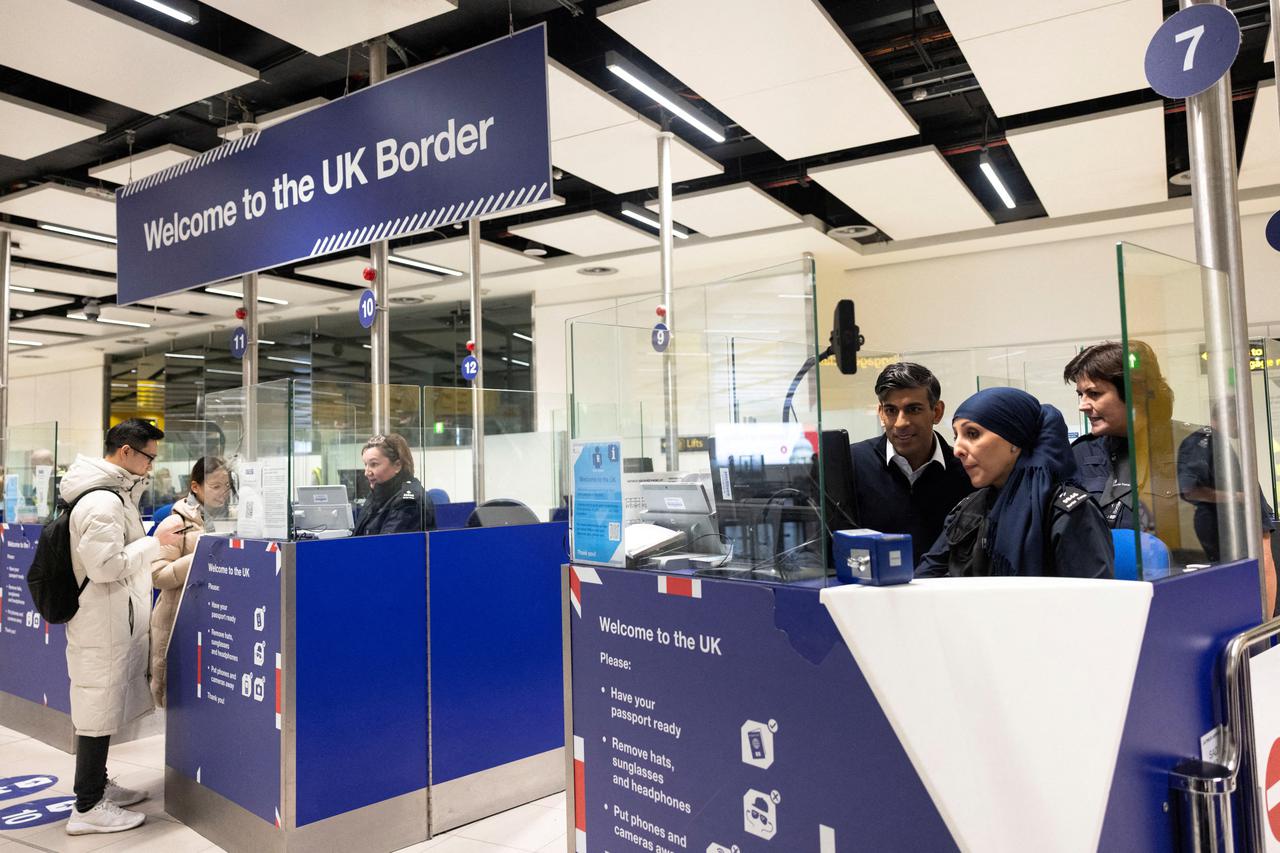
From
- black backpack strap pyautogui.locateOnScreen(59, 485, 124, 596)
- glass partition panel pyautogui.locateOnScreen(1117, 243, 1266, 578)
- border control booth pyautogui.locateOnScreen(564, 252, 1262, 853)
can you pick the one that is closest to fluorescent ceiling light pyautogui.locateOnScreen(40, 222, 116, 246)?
black backpack strap pyautogui.locateOnScreen(59, 485, 124, 596)

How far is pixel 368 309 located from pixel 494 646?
267cm

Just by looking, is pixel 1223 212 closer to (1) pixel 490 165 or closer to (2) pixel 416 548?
(1) pixel 490 165

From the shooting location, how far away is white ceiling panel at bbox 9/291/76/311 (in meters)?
9.93

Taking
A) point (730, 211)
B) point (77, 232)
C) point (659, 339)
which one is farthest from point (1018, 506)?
point (77, 232)

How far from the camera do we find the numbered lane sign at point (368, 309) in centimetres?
540

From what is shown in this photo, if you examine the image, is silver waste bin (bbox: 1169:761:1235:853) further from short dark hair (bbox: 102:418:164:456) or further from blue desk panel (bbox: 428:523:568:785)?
short dark hair (bbox: 102:418:164:456)

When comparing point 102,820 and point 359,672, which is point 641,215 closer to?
point 359,672

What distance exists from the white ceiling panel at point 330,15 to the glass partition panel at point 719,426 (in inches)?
102

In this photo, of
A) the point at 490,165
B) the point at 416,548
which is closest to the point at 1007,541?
the point at 490,165

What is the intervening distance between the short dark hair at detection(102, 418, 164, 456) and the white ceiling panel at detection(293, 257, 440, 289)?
473 cm

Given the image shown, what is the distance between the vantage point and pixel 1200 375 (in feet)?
6.06

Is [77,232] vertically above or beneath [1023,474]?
above

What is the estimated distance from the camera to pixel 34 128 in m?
5.36

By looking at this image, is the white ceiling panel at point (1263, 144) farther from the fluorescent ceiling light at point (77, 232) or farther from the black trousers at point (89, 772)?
the fluorescent ceiling light at point (77, 232)
